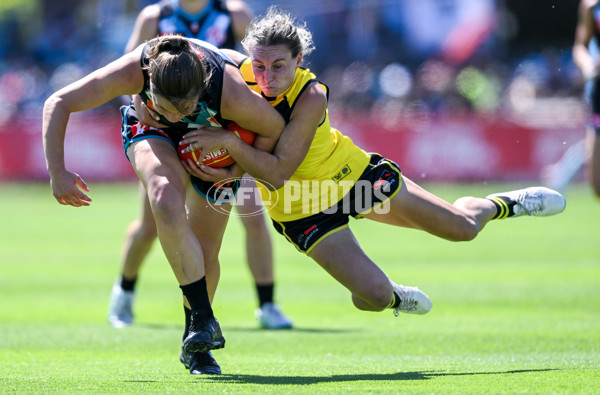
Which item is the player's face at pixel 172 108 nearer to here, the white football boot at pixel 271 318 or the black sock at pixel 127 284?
the white football boot at pixel 271 318

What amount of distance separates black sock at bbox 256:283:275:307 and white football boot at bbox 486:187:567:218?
2.06 metres

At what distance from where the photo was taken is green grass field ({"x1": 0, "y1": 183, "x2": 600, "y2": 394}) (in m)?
4.91

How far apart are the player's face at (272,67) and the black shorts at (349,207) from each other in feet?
2.85

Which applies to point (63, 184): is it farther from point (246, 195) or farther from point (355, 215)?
point (246, 195)

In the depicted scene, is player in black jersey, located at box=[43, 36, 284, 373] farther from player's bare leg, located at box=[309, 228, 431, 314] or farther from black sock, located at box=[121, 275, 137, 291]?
black sock, located at box=[121, 275, 137, 291]

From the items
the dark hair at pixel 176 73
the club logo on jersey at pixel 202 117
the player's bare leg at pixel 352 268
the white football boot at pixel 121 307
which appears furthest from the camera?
the white football boot at pixel 121 307

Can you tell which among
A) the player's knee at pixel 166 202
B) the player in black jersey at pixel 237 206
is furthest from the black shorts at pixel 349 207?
the player in black jersey at pixel 237 206

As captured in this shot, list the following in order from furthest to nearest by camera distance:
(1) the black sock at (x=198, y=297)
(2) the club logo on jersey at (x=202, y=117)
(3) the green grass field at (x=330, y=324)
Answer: (2) the club logo on jersey at (x=202, y=117), (1) the black sock at (x=198, y=297), (3) the green grass field at (x=330, y=324)

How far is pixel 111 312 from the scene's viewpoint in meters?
7.71

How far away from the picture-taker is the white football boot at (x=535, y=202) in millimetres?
6465

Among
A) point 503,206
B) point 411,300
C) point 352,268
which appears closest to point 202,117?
point 352,268

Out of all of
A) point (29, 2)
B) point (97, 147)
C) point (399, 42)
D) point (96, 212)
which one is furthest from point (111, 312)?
point (29, 2)

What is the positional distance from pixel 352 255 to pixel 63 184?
1.77 m

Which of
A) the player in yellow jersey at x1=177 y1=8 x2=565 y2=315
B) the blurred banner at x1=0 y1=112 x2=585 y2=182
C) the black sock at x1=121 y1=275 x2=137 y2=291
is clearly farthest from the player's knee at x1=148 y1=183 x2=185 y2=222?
the blurred banner at x1=0 y1=112 x2=585 y2=182
